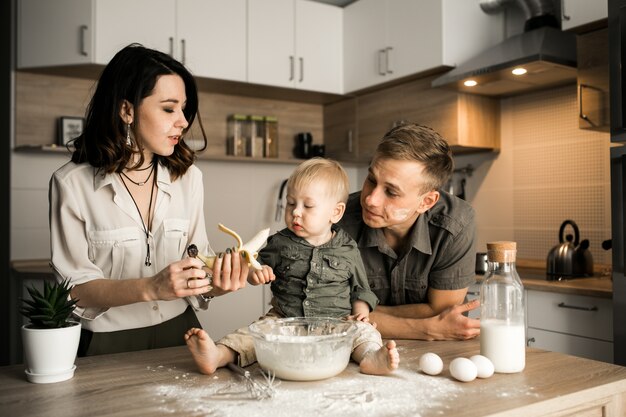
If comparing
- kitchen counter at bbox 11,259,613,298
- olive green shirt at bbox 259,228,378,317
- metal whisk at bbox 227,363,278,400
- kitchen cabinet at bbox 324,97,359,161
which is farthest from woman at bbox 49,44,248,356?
kitchen cabinet at bbox 324,97,359,161

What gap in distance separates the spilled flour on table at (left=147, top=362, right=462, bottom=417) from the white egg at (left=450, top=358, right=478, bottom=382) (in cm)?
2

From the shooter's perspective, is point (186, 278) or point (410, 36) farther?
point (410, 36)

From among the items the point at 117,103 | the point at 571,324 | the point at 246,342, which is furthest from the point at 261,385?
the point at 571,324

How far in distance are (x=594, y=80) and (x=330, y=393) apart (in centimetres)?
227

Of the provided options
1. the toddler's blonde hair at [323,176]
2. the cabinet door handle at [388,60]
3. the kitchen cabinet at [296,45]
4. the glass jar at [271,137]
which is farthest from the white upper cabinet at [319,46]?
the toddler's blonde hair at [323,176]

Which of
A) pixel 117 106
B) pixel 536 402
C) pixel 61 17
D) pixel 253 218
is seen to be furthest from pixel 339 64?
pixel 536 402

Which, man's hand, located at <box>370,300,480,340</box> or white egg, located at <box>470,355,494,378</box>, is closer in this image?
white egg, located at <box>470,355,494,378</box>

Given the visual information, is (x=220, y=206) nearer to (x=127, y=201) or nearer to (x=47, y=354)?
(x=127, y=201)

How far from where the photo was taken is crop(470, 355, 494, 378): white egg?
3.76 feet

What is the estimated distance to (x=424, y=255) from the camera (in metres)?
1.72

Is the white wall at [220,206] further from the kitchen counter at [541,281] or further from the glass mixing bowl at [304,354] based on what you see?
the glass mixing bowl at [304,354]

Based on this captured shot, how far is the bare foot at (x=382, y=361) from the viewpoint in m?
1.12

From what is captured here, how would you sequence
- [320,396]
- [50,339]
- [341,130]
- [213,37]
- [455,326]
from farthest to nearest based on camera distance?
[341,130] < [213,37] < [455,326] < [50,339] < [320,396]

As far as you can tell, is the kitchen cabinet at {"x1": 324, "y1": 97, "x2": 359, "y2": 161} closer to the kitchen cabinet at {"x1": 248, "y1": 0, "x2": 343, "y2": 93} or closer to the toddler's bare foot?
the kitchen cabinet at {"x1": 248, "y1": 0, "x2": 343, "y2": 93}
